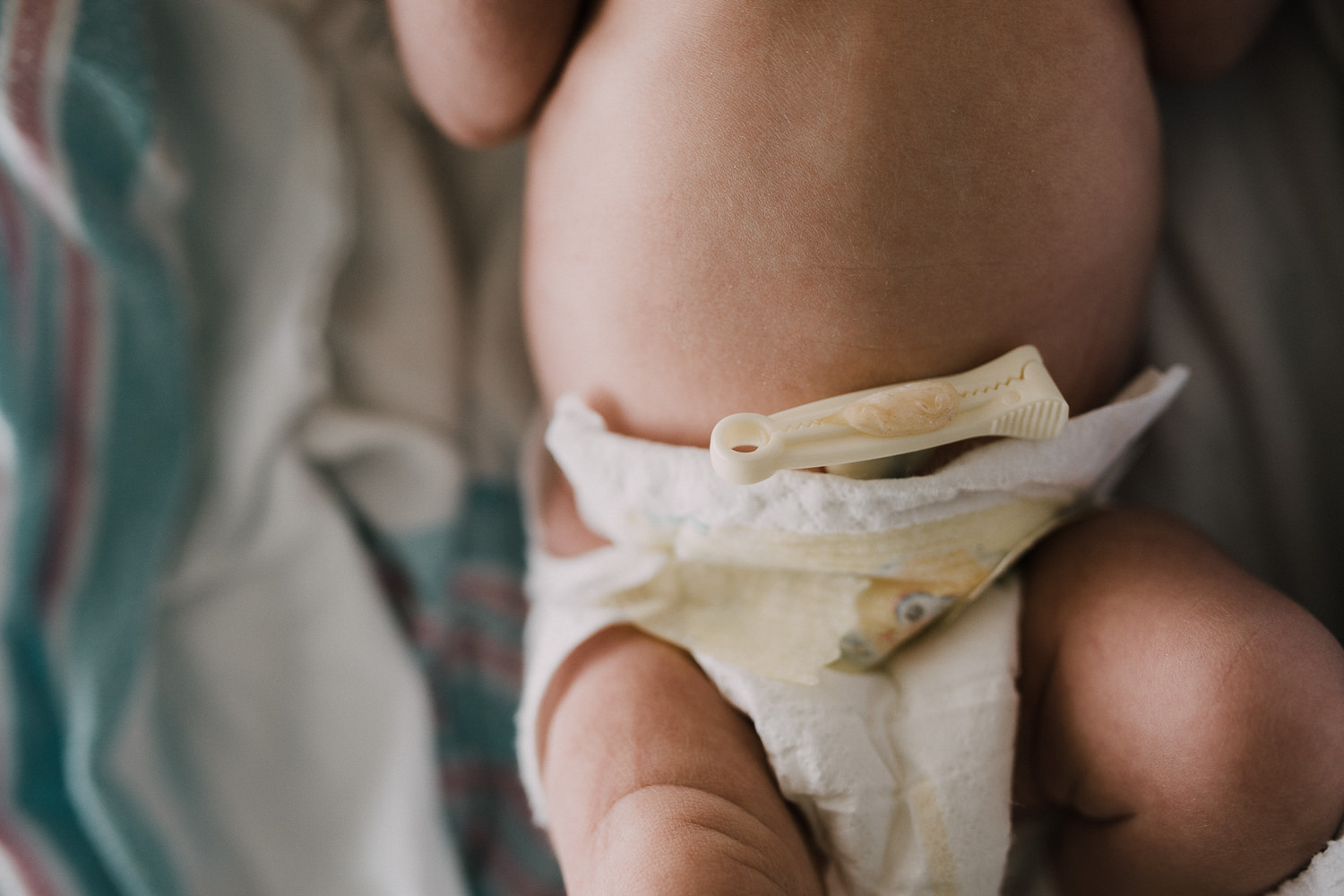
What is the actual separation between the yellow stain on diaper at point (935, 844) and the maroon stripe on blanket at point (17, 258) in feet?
2.28

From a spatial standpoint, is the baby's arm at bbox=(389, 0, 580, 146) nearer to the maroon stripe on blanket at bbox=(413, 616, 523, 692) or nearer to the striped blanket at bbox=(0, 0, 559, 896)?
the striped blanket at bbox=(0, 0, 559, 896)

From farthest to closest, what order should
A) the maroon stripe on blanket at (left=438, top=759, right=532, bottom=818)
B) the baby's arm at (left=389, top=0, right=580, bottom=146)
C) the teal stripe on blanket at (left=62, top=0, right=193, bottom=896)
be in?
the maroon stripe on blanket at (left=438, top=759, right=532, bottom=818), the teal stripe on blanket at (left=62, top=0, right=193, bottom=896), the baby's arm at (left=389, top=0, right=580, bottom=146)

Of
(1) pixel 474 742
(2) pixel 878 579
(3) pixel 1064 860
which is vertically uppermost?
(2) pixel 878 579

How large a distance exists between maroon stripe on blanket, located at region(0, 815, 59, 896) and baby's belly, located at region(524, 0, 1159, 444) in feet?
1.73

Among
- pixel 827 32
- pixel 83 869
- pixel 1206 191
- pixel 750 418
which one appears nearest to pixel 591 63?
pixel 827 32

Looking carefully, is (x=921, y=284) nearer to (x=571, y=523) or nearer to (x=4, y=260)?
(x=571, y=523)

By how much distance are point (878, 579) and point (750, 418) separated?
5.9 inches

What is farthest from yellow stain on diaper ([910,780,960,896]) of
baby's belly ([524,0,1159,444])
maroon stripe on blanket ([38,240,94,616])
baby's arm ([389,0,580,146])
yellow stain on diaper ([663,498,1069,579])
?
maroon stripe on blanket ([38,240,94,616])

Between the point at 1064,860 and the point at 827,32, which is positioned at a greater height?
the point at 827,32

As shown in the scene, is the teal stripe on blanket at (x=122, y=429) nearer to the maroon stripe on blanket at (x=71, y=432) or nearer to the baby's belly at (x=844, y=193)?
the maroon stripe on blanket at (x=71, y=432)

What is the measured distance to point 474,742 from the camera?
838 millimetres

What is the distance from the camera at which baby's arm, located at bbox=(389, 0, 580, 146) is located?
600mm

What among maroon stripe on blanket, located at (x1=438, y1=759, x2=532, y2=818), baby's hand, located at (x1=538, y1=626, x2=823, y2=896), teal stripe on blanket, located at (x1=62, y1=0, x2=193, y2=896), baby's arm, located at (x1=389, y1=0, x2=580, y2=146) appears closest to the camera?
baby's hand, located at (x1=538, y1=626, x2=823, y2=896)

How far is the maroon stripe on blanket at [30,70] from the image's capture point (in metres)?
0.68
